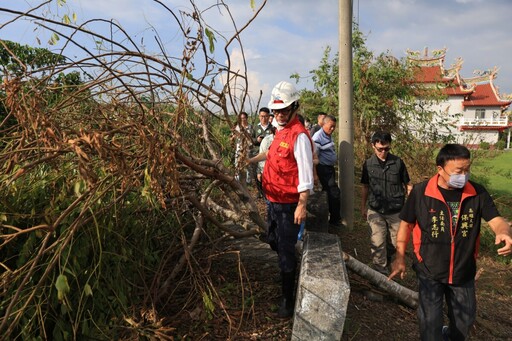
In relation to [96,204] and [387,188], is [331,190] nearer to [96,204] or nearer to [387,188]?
[387,188]

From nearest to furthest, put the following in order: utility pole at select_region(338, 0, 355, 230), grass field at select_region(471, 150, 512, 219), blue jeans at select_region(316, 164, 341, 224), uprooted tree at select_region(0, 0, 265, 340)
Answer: uprooted tree at select_region(0, 0, 265, 340), utility pole at select_region(338, 0, 355, 230), blue jeans at select_region(316, 164, 341, 224), grass field at select_region(471, 150, 512, 219)

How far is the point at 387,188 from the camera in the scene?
377 centimetres

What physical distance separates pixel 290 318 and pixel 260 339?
0.32 metres

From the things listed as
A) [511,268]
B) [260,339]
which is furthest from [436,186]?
[511,268]

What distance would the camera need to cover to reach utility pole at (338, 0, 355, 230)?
479 centimetres

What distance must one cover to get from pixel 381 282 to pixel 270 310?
1.07 meters

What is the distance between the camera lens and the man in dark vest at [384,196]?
148 inches

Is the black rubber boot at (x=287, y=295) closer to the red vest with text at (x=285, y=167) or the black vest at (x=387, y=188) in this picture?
the red vest with text at (x=285, y=167)

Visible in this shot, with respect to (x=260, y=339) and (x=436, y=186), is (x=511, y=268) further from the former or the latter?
(x=260, y=339)

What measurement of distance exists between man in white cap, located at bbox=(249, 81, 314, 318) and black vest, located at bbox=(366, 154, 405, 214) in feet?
4.67

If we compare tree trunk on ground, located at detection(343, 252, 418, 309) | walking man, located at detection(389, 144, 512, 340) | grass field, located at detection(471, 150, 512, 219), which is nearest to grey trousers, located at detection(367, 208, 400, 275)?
tree trunk on ground, located at detection(343, 252, 418, 309)

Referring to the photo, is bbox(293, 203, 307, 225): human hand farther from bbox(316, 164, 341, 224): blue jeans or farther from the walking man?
bbox(316, 164, 341, 224): blue jeans

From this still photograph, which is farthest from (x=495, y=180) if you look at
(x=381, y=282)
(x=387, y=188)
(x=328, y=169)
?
(x=381, y=282)

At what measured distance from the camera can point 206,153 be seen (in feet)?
12.2
